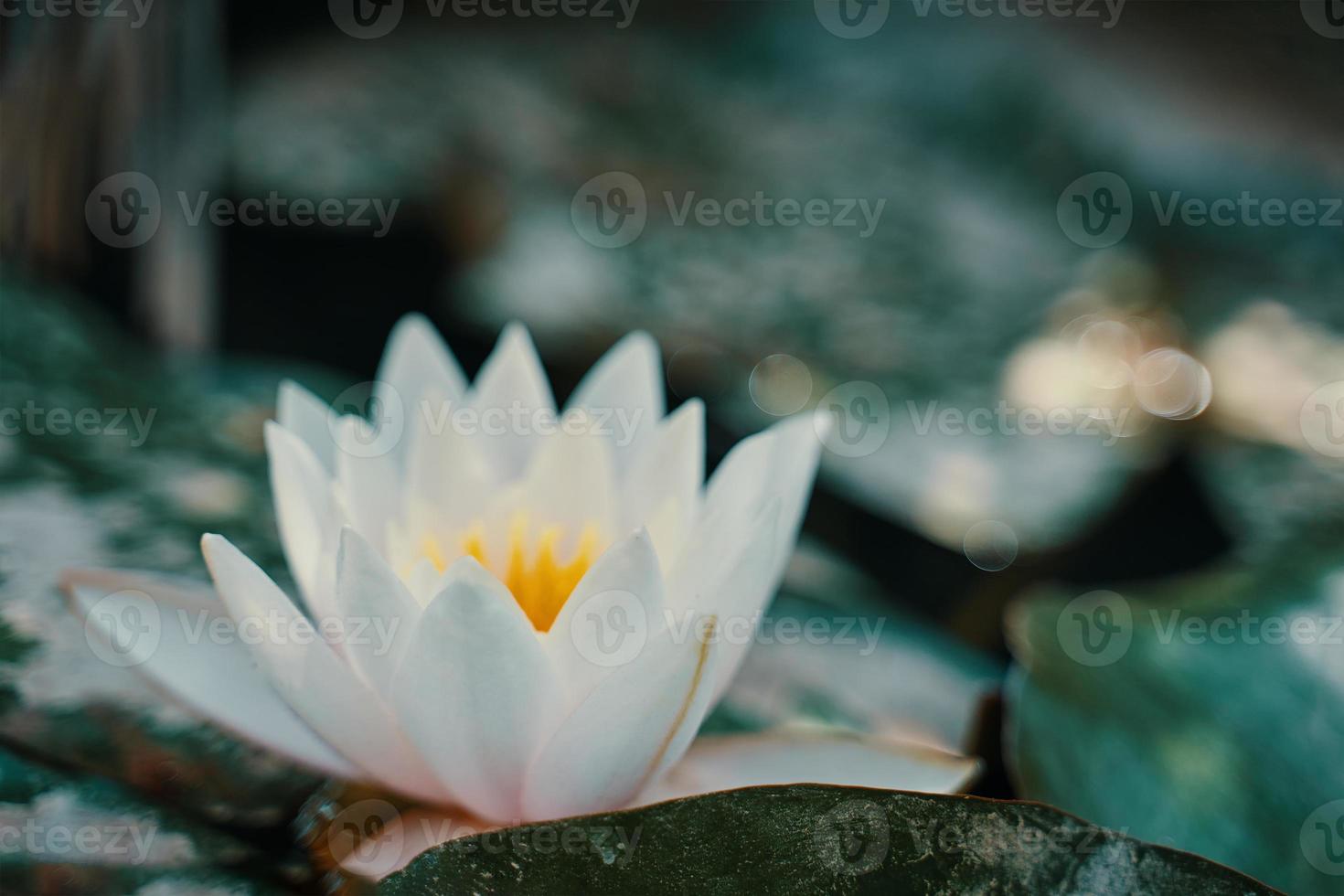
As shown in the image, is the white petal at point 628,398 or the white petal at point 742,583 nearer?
the white petal at point 742,583

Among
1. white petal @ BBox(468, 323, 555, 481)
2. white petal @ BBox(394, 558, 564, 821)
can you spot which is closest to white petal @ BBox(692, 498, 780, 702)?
white petal @ BBox(394, 558, 564, 821)

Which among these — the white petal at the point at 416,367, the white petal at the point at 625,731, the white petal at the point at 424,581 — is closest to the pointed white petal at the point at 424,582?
the white petal at the point at 424,581

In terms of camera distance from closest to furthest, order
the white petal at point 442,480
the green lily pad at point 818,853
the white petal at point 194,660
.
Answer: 1. the green lily pad at point 818,853
2. the white petal at point 194,660
3. the white petal at point 442,480

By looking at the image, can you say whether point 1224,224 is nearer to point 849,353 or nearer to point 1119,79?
point 1119,79

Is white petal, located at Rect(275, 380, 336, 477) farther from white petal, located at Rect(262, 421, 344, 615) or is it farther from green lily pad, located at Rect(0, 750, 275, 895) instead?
green lily pad, located at Rect(0, 750, 275, 895)

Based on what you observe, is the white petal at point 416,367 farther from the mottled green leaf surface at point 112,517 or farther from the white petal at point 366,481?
the mottled green leaf surface at point 112,517

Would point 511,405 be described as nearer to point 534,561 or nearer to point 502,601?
point 534,561

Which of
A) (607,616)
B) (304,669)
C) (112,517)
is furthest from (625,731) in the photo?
(112,517)

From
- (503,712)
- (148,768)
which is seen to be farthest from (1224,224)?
(148,768)
